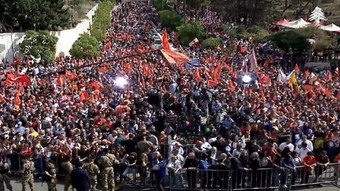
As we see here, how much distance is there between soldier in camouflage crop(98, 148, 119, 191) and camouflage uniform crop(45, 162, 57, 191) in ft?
3.85

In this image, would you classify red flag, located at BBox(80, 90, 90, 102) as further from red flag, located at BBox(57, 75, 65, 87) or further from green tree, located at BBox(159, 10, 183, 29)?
green tree, located at BBox(159, 10, 183, 29)

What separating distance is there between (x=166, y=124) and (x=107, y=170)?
4514 millimetres

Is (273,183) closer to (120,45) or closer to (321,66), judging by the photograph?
(321,66)

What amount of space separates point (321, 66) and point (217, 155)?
2240 cm

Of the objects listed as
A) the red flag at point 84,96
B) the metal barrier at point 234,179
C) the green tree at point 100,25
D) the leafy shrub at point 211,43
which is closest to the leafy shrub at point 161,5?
the green tree at point 100,25

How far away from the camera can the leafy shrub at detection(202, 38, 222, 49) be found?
42.4 meters

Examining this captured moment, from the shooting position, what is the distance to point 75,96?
22297 mm

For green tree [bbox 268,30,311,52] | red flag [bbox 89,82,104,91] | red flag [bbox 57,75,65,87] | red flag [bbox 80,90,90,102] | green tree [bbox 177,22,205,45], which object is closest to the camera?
red flag [bbox 80,90,90,102]

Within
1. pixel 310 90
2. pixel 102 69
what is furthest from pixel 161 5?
pixel 310 90

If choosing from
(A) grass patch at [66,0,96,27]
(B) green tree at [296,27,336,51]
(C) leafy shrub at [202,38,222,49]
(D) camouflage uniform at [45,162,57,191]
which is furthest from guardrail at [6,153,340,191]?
(A) grass patch at [66,0,96,27]

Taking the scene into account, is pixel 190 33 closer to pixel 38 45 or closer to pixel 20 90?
pixel 38 45

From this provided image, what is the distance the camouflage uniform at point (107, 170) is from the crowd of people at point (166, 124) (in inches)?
1.0

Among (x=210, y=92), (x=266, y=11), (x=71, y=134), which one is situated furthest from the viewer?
(x=266, y=11)

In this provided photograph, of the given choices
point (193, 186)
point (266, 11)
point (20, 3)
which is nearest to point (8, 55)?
point (20, 3)
